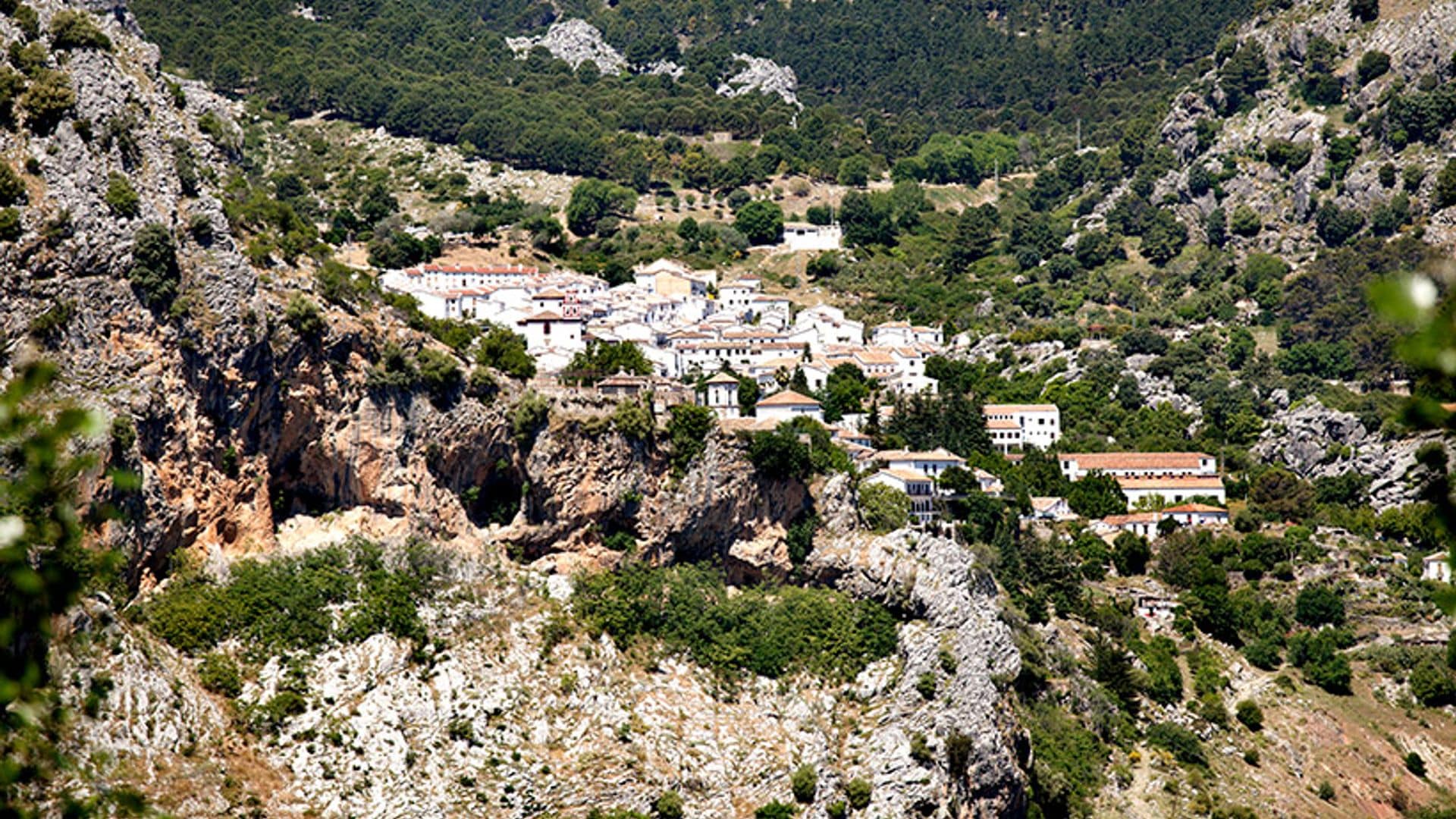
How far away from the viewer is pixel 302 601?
44.1 metres

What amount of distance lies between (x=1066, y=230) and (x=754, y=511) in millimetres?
72999

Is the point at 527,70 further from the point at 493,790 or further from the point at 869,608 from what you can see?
the point at 493,790

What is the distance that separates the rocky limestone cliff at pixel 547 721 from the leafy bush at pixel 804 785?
0.86 ft

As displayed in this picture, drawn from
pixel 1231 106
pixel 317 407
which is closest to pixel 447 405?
pixel 317 407

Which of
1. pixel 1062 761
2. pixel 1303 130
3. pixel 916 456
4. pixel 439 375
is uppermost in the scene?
pixel 1303 130

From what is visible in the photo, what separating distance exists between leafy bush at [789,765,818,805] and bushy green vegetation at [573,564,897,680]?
4.68 m

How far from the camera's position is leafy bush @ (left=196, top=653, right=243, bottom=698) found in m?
41.2

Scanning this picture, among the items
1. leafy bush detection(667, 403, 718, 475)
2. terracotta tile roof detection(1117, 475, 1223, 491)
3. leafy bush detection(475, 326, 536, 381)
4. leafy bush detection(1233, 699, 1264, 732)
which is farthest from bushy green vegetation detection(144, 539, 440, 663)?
terracotta tile roof detection(1117, 475, 1223, 491)

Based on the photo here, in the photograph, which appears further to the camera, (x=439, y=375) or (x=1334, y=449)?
(x=1334, y=449)

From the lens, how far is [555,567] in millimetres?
51469

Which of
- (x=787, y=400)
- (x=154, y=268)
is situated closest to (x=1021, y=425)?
(x=787, y=400)

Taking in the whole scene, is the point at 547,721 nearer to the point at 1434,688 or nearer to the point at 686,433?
the point at 686,433

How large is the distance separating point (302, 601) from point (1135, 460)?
152 feet

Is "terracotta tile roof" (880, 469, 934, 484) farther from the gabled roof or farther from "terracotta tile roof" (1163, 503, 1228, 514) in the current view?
"terracotta tile roof" (1163, 503, 1228, 514)
